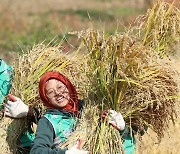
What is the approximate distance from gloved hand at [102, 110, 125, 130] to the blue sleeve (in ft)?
1.22

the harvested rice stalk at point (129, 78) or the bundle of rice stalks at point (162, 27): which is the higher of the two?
the bundle of rice stalks at point (162, 27)

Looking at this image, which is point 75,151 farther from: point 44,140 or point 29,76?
point 29,76

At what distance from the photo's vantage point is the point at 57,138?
533cm

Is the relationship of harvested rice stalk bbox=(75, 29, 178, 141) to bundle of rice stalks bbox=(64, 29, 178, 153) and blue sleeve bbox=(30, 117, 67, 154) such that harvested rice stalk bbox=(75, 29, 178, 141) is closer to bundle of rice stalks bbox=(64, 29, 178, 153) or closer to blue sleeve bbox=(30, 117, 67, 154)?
bundle of rice stalks bbox=(64, 29, 178, 153)

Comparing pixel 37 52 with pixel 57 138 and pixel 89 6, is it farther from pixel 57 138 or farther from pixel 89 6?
pixel 89 6

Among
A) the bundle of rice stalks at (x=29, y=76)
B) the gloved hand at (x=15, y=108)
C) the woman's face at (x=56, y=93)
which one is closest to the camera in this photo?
the woman's face at (x=56, y=93)

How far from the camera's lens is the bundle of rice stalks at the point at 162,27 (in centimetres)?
582

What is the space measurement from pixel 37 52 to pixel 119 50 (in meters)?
1.19

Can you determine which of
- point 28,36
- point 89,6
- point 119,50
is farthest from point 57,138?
point 89,6

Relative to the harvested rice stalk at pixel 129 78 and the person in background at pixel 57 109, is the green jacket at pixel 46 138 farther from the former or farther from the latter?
the harvested rice stalk at pixel 129 78

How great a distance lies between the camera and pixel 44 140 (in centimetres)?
516

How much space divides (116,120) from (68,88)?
0.43 m

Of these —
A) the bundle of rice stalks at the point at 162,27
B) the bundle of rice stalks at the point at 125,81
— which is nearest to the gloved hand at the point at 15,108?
the bundle of rice stalks at the point at 125,81

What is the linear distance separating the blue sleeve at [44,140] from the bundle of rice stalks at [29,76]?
613 mm
